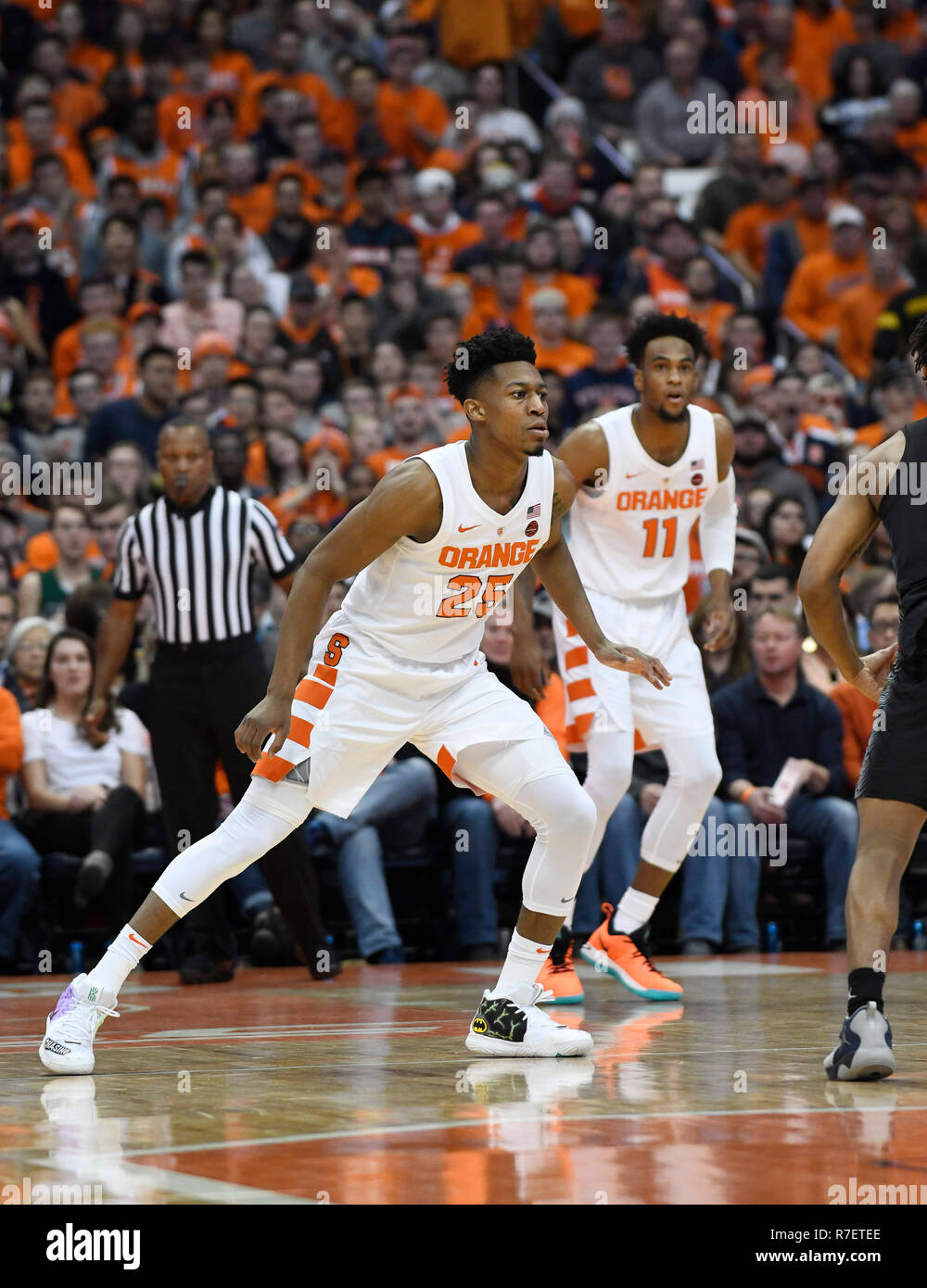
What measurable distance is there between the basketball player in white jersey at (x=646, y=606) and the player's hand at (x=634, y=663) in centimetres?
124


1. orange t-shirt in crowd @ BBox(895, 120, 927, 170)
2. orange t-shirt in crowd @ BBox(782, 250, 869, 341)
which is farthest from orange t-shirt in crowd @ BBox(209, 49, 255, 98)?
→ orange t-shirt in crowd @ BBox(895, 120, 927, 170)

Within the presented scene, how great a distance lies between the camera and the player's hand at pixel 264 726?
480 cm

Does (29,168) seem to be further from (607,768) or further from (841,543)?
(841,543)

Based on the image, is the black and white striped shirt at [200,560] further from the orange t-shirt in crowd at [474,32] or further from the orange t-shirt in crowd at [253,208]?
the orange t-shirt in crowd at [474,32]

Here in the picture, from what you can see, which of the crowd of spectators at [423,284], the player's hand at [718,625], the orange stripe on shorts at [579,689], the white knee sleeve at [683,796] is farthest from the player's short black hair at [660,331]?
the crowd of spectators at [423,284]

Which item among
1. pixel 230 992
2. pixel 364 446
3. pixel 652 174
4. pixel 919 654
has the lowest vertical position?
pixel 230 992

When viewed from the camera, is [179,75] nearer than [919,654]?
No

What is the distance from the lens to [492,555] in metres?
5.09

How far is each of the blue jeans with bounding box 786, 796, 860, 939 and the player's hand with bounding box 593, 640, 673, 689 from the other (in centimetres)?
346

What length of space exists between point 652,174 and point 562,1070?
9887 mm

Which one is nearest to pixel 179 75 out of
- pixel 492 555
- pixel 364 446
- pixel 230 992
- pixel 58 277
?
pixel 58 277

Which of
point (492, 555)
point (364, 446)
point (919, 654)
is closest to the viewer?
point (919, 654)

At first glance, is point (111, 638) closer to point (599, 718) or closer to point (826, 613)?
point (599, 718)

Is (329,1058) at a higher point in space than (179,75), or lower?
lower
